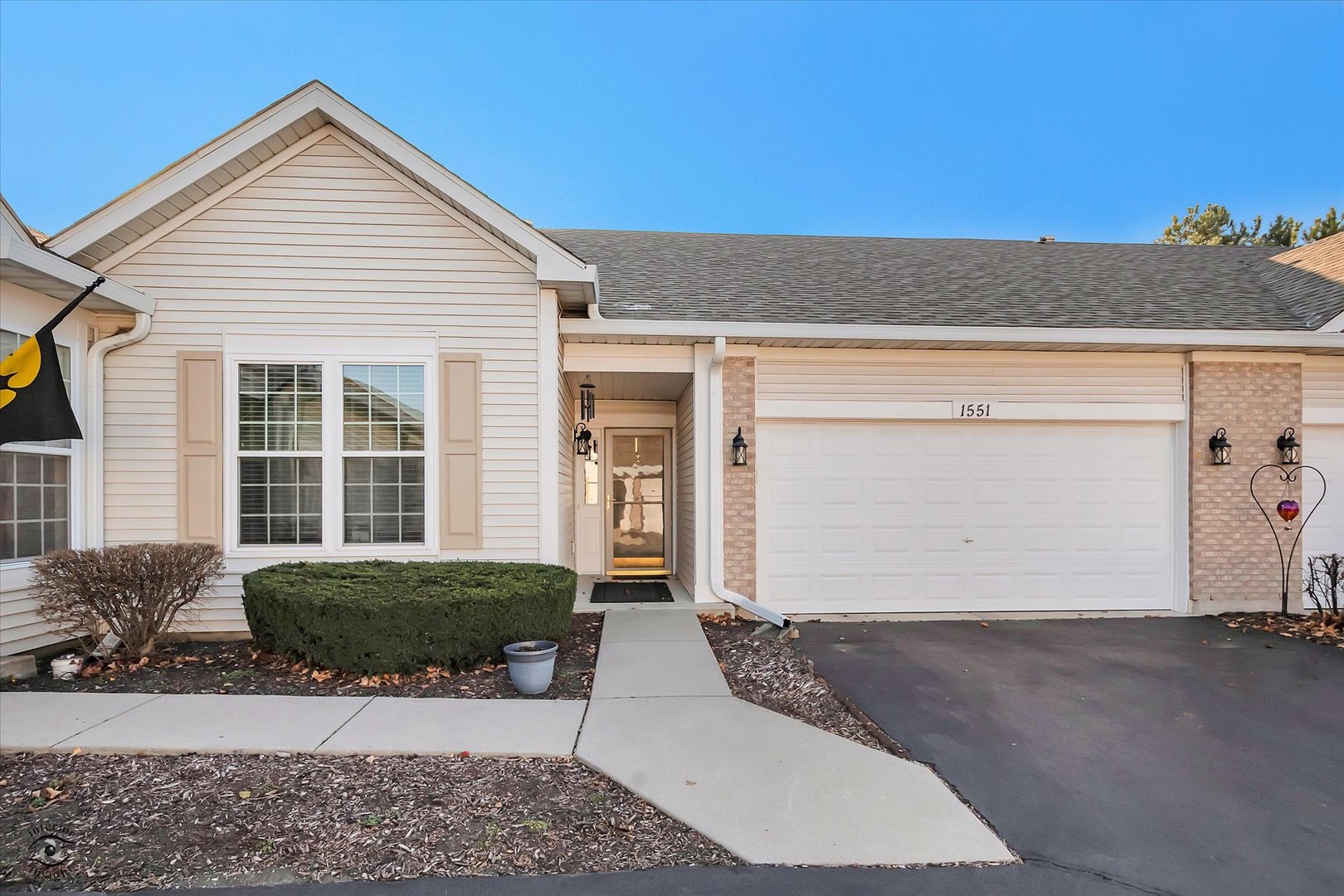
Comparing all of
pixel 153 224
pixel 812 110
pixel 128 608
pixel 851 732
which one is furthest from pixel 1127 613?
pixel 812 110

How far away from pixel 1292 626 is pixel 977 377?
13.8ft

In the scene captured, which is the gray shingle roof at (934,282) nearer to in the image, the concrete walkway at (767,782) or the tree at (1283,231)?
the concrete walkway at (767,782)

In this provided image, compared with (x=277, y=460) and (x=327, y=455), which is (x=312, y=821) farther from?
(x=277, y=460)

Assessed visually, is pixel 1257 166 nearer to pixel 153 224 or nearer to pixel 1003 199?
pixel 1003 199

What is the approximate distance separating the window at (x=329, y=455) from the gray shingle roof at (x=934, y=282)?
8.19ft

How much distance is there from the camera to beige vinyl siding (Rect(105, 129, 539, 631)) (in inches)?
244

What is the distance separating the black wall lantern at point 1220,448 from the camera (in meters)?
7.51

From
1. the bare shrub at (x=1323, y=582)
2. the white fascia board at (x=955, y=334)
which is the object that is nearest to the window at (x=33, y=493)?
the white fascia board at (x=955, y=334)

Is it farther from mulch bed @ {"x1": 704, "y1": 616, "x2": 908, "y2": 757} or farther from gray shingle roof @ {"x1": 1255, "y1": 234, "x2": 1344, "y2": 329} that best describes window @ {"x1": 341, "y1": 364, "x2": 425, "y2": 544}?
gray shingle roof @ {"x1": 1255, "y1": 234, "x2": 1344, "y2": 329}

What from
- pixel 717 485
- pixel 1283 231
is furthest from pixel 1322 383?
pixel 1283 231

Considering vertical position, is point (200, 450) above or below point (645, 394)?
below

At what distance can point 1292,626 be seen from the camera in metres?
7.11

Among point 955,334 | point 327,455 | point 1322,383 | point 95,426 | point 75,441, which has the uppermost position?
point 955,334

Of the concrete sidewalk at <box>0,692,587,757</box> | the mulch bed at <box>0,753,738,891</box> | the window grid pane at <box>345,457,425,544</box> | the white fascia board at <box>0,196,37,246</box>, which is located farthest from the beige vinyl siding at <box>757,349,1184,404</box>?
the white fascia board at <box>0,196,37,246</box>
